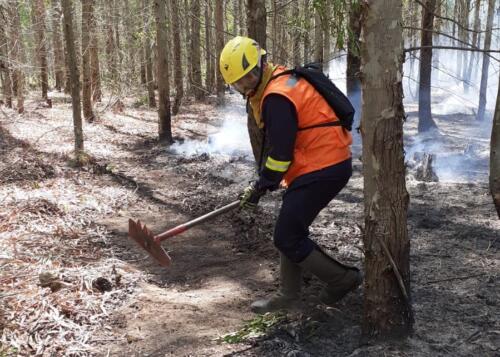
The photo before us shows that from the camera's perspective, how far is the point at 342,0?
12.1 ft

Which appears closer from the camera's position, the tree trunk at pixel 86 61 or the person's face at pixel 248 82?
the person's face at pixel 248 82

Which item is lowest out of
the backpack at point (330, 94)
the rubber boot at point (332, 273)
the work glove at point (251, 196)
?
the rubber boot at point (332, 273)

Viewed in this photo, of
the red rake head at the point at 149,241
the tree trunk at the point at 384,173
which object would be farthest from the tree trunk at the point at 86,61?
the tree trunk at the point at 384,173

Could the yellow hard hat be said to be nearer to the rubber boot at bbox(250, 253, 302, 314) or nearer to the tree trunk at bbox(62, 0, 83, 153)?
the rubber boot at bbox(250, 253, 302, 314)

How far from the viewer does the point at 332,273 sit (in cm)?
364

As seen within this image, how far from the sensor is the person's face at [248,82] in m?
3.47

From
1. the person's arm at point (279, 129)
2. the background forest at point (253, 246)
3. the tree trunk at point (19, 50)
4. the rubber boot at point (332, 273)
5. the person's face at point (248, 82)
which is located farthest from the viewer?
the tree trunk at point (19, 50)

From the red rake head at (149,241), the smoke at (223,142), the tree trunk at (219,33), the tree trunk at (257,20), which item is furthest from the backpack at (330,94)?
the tree trunk at (219,33)

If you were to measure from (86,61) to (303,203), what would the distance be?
1348 cm

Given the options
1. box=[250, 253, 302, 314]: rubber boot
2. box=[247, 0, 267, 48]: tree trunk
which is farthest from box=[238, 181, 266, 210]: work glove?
box=[247, 0, 267, 48]: tree trunk

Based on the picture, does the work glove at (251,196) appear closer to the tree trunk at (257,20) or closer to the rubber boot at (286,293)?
the rubber boot at (286,293)

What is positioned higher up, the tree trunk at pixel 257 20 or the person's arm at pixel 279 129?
the tree trunk at pixel 257 20

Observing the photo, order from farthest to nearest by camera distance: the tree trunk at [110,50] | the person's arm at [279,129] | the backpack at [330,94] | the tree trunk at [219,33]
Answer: the tree trunk at [219,33], the tree trunk at [110,50], the backpack at [330,94], the person's arm at [279,129]

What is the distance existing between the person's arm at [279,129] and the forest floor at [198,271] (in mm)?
787
